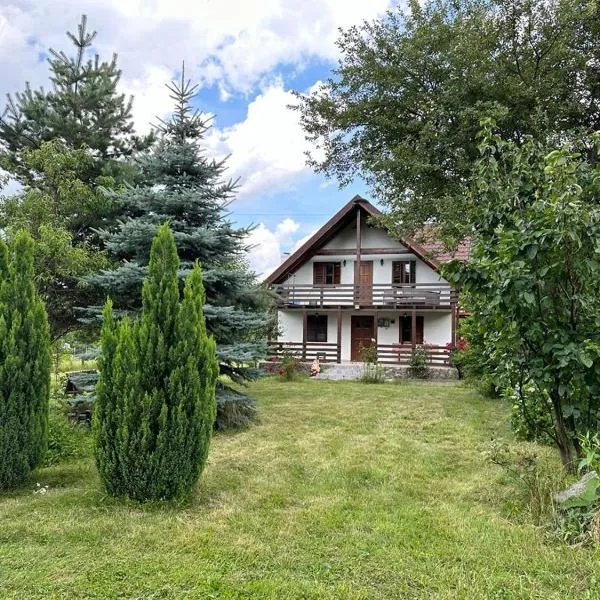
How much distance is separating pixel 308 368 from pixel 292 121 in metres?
8.90

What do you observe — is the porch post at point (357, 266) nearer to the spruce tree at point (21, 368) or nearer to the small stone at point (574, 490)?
the spruce tree at point (21, 368)

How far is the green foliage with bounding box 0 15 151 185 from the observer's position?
9742 millimetres

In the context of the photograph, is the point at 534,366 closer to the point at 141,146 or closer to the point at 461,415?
the point at 461,415

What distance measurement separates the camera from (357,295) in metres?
19.1

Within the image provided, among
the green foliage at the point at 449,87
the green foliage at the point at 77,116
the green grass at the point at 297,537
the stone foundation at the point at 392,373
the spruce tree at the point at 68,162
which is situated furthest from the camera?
the stone foundation at the point at 392,373

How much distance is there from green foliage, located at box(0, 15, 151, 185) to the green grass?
286 inches

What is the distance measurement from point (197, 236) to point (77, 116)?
535cm

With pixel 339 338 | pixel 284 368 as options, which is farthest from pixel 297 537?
pixel 339 338

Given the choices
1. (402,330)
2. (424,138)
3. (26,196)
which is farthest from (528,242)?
(402,330)

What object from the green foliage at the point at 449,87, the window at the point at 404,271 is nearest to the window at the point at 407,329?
the window at the point at 404,271

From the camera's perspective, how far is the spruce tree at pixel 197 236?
7320 millimetres

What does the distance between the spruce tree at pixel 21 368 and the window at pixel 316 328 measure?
16.3 metres

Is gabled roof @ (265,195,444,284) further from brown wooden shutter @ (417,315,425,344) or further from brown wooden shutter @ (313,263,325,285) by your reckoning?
brown wooden shutter @ (417,315,425,344)

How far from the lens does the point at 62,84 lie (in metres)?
10.2
